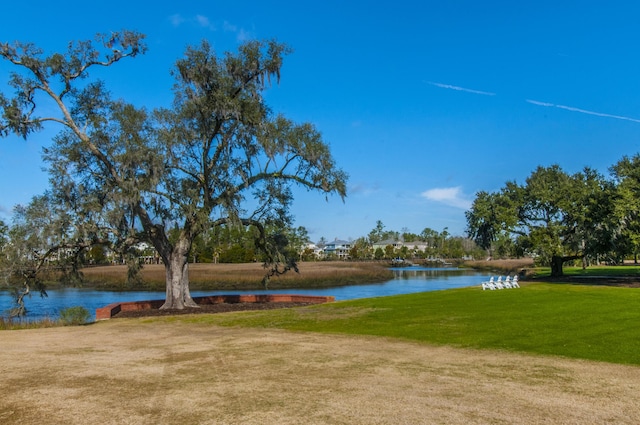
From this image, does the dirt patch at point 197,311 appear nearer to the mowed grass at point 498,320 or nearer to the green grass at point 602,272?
the mowed grass at point 498,320

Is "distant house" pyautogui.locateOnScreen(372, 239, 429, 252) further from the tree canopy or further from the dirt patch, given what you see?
the dirt patch

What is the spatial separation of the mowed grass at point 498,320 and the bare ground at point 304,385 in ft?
4.20

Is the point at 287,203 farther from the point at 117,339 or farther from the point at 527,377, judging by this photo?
the point at 527,377

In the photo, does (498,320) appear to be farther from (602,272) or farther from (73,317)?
(602,272)

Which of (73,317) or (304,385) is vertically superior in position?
(304,385)

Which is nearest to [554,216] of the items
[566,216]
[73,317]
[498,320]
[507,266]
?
[566,216]

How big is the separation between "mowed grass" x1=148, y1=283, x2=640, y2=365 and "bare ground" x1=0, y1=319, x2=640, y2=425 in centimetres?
128

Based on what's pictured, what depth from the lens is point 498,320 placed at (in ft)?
48.6

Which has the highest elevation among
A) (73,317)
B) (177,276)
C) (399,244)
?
(399,244)

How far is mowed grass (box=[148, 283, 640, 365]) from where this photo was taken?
11047 mm

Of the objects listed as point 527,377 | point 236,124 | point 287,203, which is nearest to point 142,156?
point 236,124

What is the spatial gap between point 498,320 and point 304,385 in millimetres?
9007

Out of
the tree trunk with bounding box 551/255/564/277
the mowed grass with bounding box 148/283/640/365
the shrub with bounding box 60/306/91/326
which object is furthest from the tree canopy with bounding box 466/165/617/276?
the shrub with bounding box 60/306/91/326

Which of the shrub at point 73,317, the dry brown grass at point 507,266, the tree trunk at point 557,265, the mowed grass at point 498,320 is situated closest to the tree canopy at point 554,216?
the tree trunk at point 557,265
